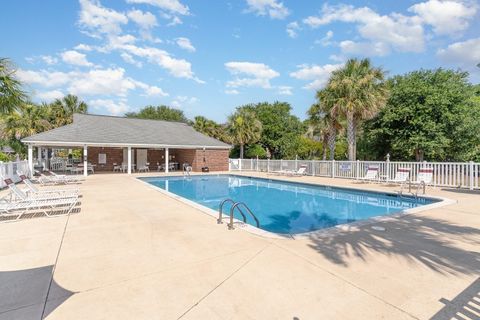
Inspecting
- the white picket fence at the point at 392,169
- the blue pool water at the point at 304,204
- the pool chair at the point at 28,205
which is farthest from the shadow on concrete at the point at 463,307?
the white picket fence at the point at 392,169

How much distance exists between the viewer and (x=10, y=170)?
1377 centimetres

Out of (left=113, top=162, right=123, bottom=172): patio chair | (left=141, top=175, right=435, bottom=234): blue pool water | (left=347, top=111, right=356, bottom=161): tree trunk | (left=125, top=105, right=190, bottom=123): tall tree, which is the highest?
(left=125, top=105, right=190, bottom=123): tall tree

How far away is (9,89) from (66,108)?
27330 mm

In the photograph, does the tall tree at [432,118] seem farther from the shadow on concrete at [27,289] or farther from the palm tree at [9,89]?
the palm tree at [9,89]

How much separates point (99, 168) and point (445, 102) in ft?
87.4

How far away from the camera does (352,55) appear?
61.5 feet

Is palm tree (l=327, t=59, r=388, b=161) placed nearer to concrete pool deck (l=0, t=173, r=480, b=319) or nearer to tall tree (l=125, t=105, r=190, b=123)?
concrete pool deck (l=0, t=173, r=480, b=319)

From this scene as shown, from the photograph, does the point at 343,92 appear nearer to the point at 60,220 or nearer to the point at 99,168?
the point at 60,220

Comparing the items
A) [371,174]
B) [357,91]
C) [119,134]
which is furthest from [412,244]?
[119,134]

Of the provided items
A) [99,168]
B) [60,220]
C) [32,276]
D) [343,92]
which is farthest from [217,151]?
[32,276]

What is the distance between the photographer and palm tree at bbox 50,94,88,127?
31000mm

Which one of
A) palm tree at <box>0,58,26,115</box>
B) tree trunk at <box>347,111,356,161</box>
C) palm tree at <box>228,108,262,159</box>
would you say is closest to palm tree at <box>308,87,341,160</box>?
tree trunk at <box>347,111,356,161</box>

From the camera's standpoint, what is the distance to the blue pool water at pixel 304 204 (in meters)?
8.27

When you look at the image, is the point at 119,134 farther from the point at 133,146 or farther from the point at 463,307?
the point at 463,307
